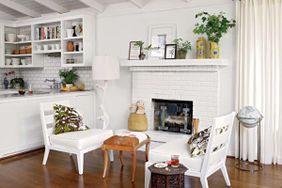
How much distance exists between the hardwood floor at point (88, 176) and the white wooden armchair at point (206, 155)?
0.35 m

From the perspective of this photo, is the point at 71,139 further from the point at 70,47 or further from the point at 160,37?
the point at 70,47

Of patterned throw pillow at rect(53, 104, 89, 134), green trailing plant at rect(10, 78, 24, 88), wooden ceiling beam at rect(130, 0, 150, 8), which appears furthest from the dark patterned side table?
green trailing plant at rect(10, 78, 24, 88)

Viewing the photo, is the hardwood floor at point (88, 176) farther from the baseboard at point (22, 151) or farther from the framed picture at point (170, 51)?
the framed picture at point (170, 51)

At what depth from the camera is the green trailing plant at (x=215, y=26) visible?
4.35 meters

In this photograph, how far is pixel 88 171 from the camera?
13.2ft

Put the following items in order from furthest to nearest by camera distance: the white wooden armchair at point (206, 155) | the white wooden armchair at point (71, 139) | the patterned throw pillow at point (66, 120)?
the patterned throw pillow at point (66, 120) → the white wooden armchair at point (71, 139) → the white wooden armchair at point (206, 155)

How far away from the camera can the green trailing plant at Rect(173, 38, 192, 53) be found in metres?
4.74

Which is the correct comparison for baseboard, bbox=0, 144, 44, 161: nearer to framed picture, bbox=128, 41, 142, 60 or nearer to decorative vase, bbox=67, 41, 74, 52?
decorative vase, bbox=67, 41, 74, 52

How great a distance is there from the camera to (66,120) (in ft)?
14.5

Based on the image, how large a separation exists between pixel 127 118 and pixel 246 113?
88.0 inches

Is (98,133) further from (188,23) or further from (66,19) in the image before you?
(66,19)

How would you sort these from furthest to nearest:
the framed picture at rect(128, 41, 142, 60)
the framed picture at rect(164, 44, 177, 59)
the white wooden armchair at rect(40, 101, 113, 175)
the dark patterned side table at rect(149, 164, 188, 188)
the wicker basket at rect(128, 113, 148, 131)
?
the framed picture at rect(128, 41, 142, 60), the wicker basket at rect(128, 113, 148, 131), the framed picture at rect(164, 44, 177, 59), the white wooden armchair at rect(40, 101, 113, 175), the dark patterned side table at rect(149, 164, 188, 188)

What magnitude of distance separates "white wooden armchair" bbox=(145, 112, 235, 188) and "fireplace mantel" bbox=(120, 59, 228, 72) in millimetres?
1329

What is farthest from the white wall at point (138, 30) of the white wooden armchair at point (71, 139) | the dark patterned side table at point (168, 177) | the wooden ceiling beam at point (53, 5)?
the dark patterned side table at point (168, 177)
